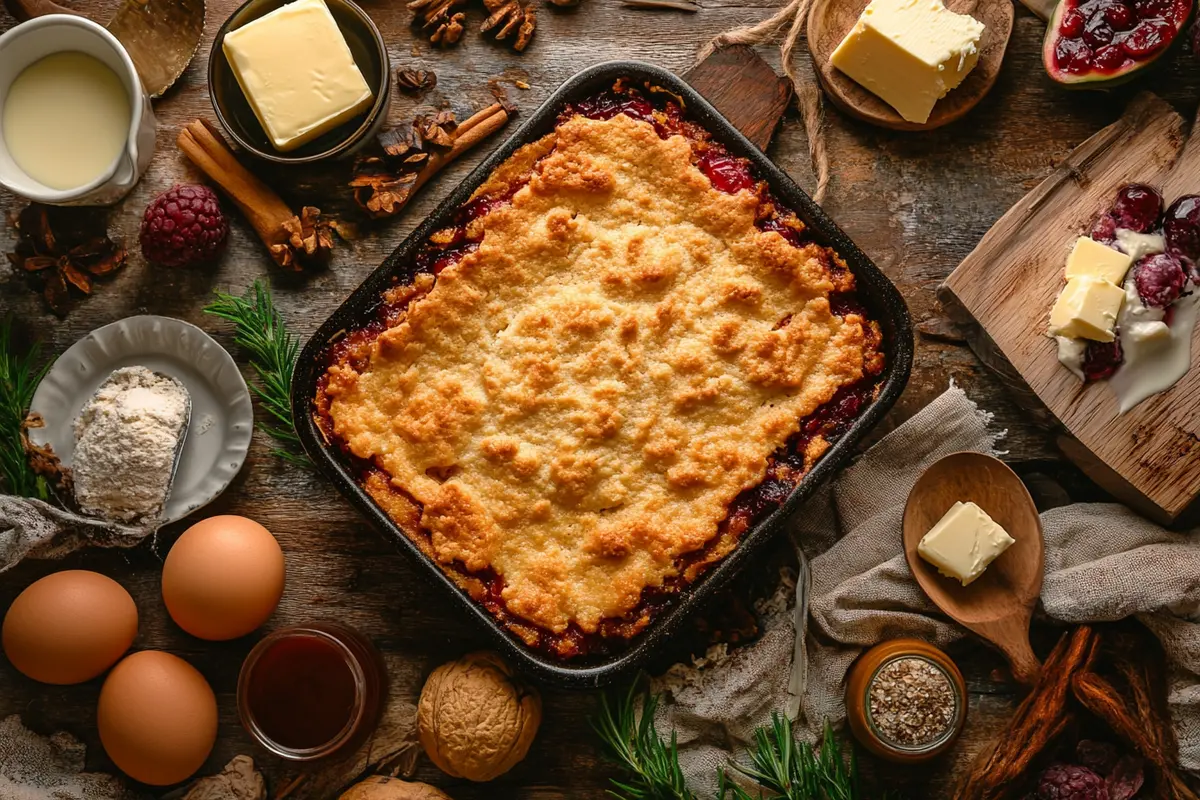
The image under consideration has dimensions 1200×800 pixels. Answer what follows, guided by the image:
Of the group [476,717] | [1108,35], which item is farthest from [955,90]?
[476,717]

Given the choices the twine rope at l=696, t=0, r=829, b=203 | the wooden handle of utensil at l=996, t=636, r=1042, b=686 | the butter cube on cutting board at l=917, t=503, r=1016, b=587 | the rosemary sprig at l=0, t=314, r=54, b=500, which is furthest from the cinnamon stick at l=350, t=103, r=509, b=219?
the wooden handle of utensil at l=996, t=636, r=1042, b=686

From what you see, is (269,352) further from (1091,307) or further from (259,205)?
(1091,307)

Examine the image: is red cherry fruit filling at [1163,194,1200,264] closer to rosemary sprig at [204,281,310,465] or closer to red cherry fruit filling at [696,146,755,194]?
red cherry fruit filling at [696,146,755,194]

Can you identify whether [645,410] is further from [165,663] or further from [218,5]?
[218,5]

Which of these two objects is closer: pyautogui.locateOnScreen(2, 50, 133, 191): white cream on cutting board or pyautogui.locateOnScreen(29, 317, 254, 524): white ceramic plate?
pyautogui.locateOnScreen(2, 50, 133, 191): white cream on cutting board

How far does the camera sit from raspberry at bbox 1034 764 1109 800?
3.21m

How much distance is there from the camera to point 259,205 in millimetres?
3529

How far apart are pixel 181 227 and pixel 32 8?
3.46 ft

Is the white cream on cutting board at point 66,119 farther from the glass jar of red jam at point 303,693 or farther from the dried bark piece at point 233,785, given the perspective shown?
the dried bark piece at point 233,785

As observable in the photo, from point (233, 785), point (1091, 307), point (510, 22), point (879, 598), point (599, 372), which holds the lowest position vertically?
point (233, 785)

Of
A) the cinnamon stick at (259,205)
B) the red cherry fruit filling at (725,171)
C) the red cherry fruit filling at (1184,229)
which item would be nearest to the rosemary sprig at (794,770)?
the red cherry fruit filling at (725,171)

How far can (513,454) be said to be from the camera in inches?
125

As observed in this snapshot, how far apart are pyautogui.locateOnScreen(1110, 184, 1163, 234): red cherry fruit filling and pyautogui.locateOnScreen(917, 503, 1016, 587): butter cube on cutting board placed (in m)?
1.09

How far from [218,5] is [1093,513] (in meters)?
3.56
